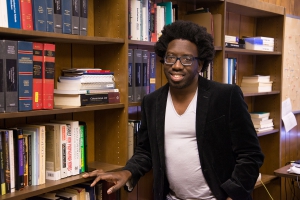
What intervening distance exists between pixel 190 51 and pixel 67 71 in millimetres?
654

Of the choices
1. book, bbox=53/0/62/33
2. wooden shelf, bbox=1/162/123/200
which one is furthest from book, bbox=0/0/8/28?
wooden shelf, bbox=1/162/123/200

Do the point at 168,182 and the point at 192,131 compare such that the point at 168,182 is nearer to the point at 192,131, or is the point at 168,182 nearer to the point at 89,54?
the point at 192,131

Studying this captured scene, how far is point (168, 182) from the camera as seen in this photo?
1.89 meters

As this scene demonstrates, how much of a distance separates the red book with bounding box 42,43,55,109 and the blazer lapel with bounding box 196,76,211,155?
679mm

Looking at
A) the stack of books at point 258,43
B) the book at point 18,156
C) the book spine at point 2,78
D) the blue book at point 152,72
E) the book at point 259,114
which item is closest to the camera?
the book spine at point 2,78

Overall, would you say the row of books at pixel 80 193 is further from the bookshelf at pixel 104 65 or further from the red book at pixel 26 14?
the red book at pixel 26 14

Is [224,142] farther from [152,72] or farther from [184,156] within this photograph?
[152,72]

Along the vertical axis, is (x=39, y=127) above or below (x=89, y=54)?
below

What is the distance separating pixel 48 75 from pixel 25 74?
13 cm

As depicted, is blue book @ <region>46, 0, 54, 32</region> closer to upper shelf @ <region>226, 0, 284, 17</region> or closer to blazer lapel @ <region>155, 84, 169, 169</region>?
blazer lapel @ <region>155, 84, 169, 169</region>

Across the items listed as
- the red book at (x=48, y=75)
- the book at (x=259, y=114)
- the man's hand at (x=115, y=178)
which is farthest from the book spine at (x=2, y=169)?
the book at (x=259, y=114)

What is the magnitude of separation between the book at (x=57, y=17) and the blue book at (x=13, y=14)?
0.60ft

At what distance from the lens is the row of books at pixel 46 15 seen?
1.61 meters

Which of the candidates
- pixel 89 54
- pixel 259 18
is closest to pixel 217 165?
pixel 89 54
